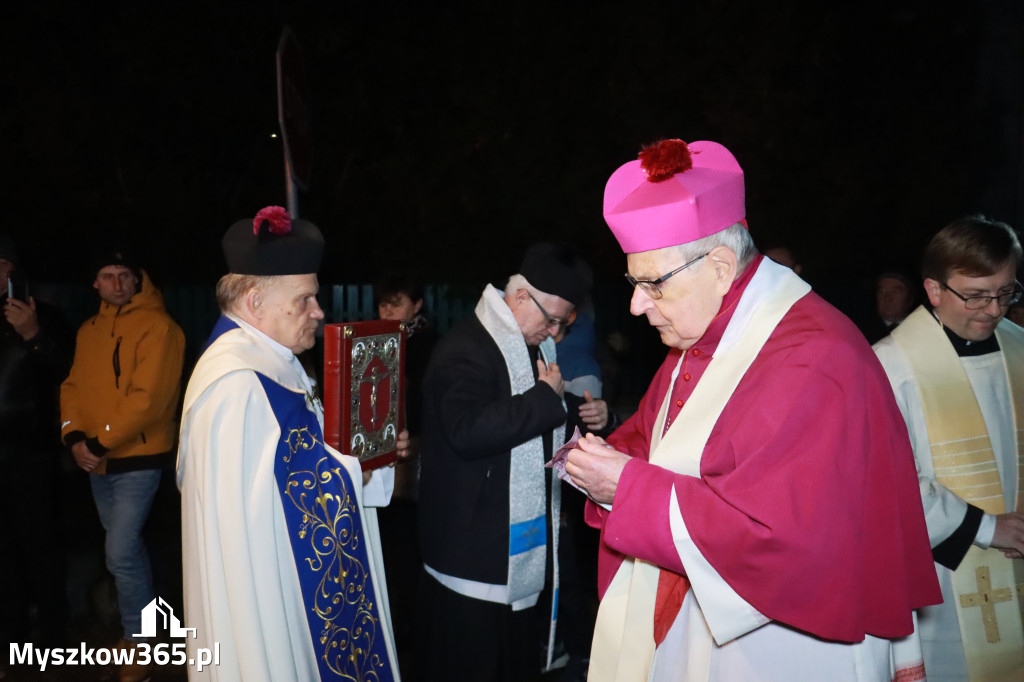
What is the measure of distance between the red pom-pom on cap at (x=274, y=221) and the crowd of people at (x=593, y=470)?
0.01 m

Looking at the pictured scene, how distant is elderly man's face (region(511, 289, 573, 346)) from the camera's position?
4.01 meters

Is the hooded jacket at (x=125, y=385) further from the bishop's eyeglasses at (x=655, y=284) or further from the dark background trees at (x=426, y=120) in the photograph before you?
the dark background trees at (x=426, y=120)

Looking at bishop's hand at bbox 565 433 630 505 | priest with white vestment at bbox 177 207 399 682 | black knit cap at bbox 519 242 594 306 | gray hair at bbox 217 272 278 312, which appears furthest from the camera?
black knit cap at bbox 519 242 594 306

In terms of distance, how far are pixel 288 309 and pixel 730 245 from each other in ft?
5.61

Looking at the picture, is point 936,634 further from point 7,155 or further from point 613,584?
point 7,155

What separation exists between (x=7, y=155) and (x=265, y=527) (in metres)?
9.21

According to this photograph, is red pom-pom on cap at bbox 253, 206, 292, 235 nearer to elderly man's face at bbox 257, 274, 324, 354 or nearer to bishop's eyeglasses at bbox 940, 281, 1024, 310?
elderly man's face at bbox 257, 274, 324, 354

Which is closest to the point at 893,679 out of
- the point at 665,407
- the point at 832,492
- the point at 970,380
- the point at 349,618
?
the point at 832,492

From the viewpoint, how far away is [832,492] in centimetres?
204

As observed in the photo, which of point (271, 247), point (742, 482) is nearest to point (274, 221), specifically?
point (271, 247)

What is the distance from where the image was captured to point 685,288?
238 centimetres

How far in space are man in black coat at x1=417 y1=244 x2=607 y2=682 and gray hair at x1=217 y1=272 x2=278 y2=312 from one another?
953 millimetres

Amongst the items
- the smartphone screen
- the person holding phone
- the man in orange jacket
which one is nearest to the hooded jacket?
the man in orange jacket

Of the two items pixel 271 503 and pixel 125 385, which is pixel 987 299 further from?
pixel 125 385
